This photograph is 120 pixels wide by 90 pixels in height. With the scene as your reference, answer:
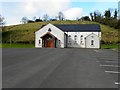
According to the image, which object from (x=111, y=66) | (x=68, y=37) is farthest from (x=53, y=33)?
(x=111, y=66)

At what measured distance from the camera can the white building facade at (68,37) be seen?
6538cm

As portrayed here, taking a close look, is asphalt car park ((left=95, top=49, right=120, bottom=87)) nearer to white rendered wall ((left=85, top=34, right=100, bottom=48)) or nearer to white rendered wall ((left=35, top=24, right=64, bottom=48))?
white rendered wall ((left=35, top=24, right=64, bottom=48))

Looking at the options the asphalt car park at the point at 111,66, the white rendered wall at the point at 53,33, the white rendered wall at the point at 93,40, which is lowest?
the asphalt car park at the point at 111,66

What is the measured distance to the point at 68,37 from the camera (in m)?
71.9

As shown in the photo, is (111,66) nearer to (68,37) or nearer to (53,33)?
(53,33)

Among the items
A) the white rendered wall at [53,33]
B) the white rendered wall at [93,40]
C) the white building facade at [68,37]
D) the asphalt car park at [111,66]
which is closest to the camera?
the asphalt car park at [111,66]

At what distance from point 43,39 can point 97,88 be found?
186 ft

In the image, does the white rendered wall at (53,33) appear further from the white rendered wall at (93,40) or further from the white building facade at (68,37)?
the white rendered wall at (93,40)

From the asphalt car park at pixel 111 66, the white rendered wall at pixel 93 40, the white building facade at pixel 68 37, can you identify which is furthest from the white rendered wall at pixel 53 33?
the asphalt car park at pixel 111 66

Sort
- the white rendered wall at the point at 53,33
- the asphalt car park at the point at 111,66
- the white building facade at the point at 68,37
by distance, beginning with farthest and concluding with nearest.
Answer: the white rendered wall at the point at 53,33
the white building facade at the point at 68,37
the asphalt car park at the point at 111,66

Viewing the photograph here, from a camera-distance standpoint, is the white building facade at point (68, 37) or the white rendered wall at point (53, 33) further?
the white rendered wall at point (53, 33)

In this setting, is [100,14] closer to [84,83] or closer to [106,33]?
[106,33]

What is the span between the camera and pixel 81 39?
7112 cm

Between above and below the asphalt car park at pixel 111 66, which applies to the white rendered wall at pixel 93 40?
above
